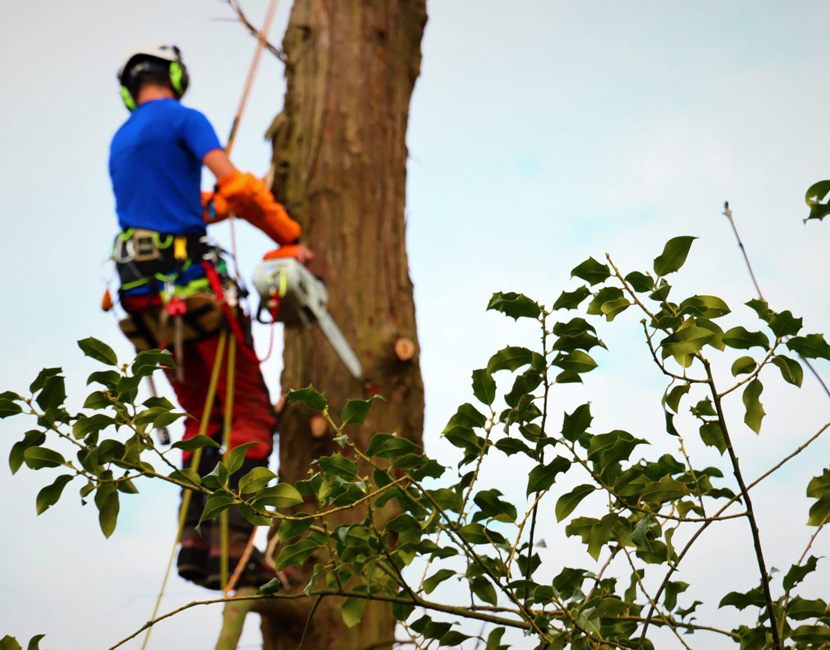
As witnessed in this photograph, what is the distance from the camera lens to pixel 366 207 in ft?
10.9

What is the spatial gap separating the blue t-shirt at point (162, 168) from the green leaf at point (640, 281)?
229 centimetres

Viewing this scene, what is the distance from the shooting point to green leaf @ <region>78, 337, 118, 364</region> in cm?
138

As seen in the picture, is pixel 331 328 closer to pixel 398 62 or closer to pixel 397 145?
pixel 397 145

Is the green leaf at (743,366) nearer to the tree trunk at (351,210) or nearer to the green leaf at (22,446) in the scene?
the green leaf at (22,446)

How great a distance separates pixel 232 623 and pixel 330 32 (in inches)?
82.3

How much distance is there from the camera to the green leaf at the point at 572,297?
4.26 feet

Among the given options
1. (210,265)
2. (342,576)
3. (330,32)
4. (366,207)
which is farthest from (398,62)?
(342,576)

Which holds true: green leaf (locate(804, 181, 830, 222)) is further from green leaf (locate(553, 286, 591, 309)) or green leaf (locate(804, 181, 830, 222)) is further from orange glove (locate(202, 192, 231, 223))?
orange glove (locate(202, 192, 231, 223))

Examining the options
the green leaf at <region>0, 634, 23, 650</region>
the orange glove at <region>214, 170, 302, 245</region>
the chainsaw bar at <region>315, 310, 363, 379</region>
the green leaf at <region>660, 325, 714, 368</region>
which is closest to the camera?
Answer: the green leaf at <region>660, 325, 714, 368</region>

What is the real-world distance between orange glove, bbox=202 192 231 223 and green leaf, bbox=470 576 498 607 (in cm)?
200

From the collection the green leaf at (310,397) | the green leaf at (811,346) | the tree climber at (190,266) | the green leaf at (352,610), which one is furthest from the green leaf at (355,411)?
the tree climber at (190,266)

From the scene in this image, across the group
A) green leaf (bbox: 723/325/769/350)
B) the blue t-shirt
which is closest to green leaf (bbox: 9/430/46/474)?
green leaf (bbox: 723/325/769/350)

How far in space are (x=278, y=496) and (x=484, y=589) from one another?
368mm

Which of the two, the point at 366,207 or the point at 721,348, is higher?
the point at 366,207
